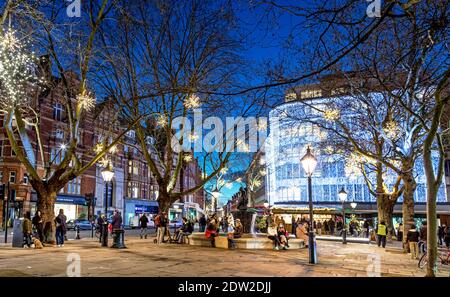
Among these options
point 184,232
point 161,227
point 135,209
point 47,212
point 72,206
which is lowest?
point 135,209

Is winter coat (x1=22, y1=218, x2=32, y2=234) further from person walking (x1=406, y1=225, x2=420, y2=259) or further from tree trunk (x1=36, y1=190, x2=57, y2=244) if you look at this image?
person walking (x1=406, y1=225, x2=420, y2=259)

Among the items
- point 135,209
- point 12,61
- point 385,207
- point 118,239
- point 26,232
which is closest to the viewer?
point 12,61

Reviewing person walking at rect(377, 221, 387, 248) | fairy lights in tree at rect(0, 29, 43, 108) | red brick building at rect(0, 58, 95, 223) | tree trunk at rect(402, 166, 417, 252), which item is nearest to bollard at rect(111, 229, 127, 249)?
fairy lights in tree at rect(0, 29, 43, 108)

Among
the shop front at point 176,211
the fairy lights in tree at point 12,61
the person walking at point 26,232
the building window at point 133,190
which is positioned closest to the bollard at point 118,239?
the person walking at point 26,232

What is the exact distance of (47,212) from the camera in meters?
18.4

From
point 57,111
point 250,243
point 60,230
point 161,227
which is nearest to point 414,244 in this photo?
point 250,243

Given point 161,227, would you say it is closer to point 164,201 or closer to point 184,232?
point 184,232

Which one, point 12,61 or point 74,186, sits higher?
point 12,61

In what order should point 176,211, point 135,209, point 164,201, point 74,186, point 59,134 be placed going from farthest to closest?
point 176,211 < point 135,209 < point 74,186 < point 59,134 < point 164,201

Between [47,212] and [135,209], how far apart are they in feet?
146

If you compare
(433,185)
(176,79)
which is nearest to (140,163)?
(176,79)

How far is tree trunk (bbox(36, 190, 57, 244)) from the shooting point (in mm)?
18297

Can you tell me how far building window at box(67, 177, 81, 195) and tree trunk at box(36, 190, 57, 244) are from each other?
103 feet

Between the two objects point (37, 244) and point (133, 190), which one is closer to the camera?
point (37, 244)
